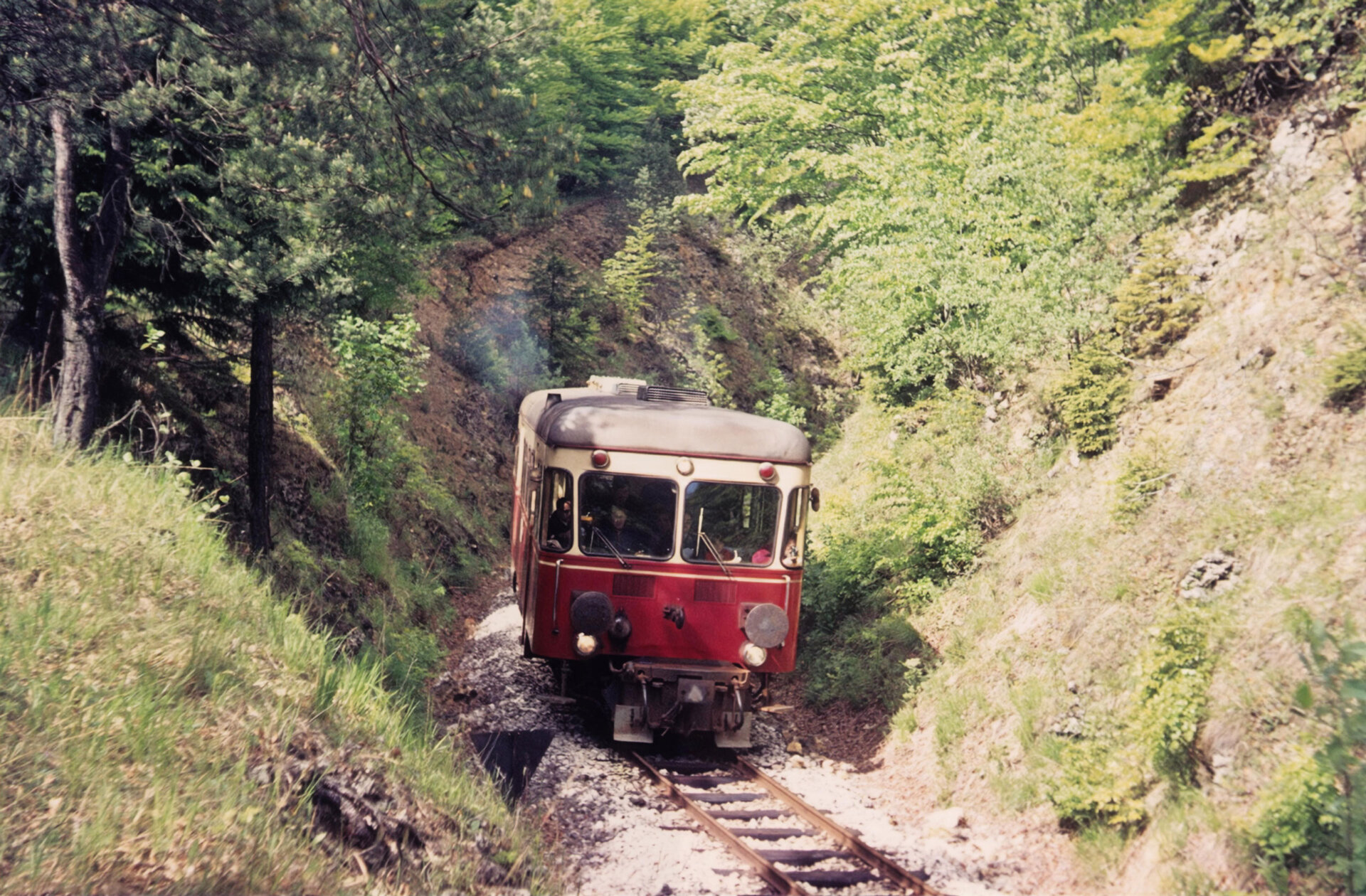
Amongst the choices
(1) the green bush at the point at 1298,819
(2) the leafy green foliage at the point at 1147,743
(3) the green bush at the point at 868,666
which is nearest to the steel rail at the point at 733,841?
(2) the leafy green foliage at the point at 1147,743

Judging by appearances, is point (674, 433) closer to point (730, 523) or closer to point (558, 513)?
point (730, 523)

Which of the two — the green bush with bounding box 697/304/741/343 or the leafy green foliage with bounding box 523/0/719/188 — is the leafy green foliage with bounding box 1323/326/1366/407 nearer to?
the green bush with bounding box 697/304/741/343

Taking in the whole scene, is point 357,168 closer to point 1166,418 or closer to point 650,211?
point 1166,418

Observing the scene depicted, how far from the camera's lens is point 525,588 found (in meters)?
10.8

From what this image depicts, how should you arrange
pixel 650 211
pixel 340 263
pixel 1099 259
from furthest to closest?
pixel 650 211
pixel 1099 259
pixel 340 263

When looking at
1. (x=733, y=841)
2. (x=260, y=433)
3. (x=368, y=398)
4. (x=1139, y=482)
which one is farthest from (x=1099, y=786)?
(x=368, y=398)

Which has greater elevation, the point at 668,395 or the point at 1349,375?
the point at 1349,375

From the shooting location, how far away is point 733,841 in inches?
281

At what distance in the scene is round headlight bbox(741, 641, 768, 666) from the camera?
9.21 meters

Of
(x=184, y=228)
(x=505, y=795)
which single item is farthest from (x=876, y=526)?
(x=184, y=228)

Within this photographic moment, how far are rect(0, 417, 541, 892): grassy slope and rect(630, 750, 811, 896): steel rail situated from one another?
4.98ft

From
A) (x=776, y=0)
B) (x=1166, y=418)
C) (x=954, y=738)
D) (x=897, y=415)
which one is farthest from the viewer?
(x=776, y=0)

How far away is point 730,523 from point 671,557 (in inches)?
25.5

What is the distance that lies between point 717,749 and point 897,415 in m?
6.43
